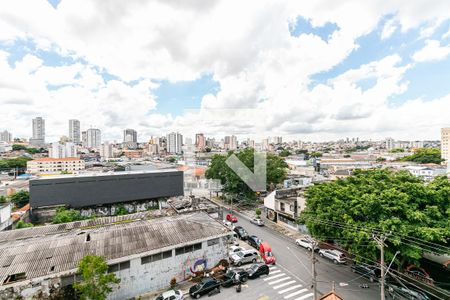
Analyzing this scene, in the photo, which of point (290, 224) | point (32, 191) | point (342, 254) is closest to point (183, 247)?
point (342, 254)

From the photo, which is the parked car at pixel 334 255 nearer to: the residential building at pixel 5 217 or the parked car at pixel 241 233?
the parked car at pixel 241 233

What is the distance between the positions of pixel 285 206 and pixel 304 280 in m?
11.0

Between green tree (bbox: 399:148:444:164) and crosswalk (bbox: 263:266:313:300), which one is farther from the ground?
green tree (bbox: 399:148:444:164)

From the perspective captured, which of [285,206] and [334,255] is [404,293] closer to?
[334,255]

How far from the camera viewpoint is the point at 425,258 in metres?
16.5

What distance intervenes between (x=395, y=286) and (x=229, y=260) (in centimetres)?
1038

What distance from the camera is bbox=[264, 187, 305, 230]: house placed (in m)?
23.5

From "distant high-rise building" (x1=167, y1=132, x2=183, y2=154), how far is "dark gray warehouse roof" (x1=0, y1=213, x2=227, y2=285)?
10290 centimetres

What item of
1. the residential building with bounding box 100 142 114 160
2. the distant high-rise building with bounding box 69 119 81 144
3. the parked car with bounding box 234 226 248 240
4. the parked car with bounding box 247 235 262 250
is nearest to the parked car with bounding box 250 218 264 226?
the parked car with bounding box 234 226 248 240

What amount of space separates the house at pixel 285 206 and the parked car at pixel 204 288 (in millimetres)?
12846

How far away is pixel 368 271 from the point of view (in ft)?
48.1

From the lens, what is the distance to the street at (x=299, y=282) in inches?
509

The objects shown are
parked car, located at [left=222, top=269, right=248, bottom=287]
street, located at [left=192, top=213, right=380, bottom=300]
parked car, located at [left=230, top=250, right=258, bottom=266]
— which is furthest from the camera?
parked car, located at [left=230, top=250, right=258, bottom=266]

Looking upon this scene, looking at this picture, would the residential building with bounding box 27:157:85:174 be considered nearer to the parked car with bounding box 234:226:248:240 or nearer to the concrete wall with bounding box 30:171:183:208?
the concrete wall with bounding box 30:171:183:208
